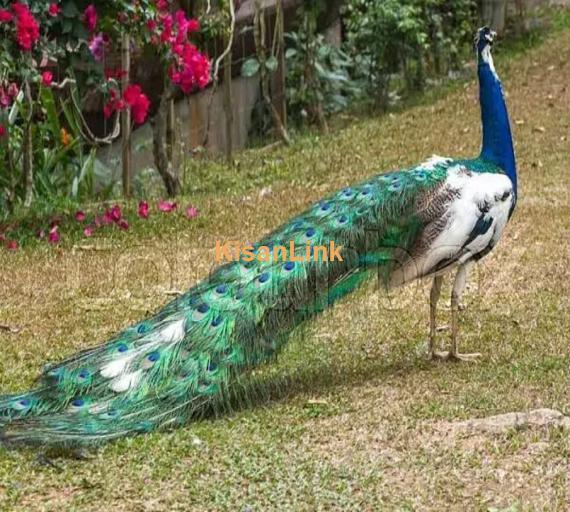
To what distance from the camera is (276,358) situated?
5129 millimetres

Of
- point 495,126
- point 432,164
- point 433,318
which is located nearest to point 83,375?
point 433,318

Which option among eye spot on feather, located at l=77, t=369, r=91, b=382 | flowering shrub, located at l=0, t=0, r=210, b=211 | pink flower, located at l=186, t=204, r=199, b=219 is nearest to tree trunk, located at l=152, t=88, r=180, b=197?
flowering shrub, located at l=0, t=0, r=210, b=211

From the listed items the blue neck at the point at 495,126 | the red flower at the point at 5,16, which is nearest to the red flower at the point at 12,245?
the red flower at the point at 5,16

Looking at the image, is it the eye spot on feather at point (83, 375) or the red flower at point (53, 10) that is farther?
the red flower at point (53, 10)

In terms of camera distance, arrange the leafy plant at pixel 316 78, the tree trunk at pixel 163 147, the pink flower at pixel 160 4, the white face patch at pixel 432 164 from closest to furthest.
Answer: the white face patch at pixel 432 164
the pink flower at pixel 160 4
the tree trunk at pixel 163 147
the leafy plant at pixel 316 78

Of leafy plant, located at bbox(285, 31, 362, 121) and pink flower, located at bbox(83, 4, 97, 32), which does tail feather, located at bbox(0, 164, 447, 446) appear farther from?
leafy plant, located at bbox(285, 31, 362, 121)

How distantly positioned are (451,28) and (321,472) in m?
9.73

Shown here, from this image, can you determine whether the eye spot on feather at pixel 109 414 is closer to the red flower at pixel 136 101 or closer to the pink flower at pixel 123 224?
the pink flower at pixel 123 224

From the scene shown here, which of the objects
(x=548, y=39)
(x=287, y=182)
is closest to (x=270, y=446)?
(x=287, y=182)

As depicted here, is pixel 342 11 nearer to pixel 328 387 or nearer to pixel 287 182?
pixel 287 182

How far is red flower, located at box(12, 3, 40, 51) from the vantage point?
23.8 ft

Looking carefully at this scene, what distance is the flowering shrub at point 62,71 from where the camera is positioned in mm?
7609

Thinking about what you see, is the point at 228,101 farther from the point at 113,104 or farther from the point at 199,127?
the point at 113,104

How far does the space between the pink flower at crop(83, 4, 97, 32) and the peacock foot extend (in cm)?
323
